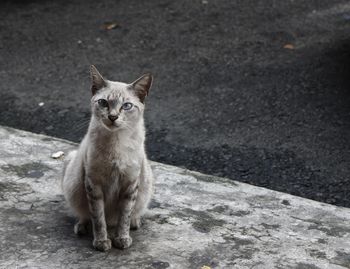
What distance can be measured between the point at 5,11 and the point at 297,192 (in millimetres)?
5681

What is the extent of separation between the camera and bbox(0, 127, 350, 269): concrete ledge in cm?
354

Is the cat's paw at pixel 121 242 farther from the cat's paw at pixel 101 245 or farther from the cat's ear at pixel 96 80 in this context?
the cat's ear at pixel 96 80

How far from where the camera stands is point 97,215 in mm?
3557

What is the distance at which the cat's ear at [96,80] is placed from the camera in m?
3.50

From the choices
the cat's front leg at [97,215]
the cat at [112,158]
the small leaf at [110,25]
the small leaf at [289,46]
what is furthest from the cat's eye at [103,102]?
the small leaf at [110,25]

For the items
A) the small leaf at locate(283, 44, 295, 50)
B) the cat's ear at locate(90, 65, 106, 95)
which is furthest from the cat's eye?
the small leaf at locate(283, 44, 295, 50)

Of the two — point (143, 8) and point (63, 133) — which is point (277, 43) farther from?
point (63, 133)

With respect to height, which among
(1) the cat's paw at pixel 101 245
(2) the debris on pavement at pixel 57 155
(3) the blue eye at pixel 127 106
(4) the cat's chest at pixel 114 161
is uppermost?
(3) the blue eye at pixel 127 106

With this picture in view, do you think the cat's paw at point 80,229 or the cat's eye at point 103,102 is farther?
the cat's paw at point 80,229

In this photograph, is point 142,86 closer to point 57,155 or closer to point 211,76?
point 57,155

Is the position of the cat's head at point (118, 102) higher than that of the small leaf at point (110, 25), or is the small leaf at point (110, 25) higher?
the small leaf at point (110, 25)

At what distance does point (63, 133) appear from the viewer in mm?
6223

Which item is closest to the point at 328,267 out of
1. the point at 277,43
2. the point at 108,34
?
the point at 277,43

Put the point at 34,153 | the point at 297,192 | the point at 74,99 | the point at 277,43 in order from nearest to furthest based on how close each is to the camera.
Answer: the point at 34,153 → the point at 297,192 → the point at 74,99 → the point at 277,43
